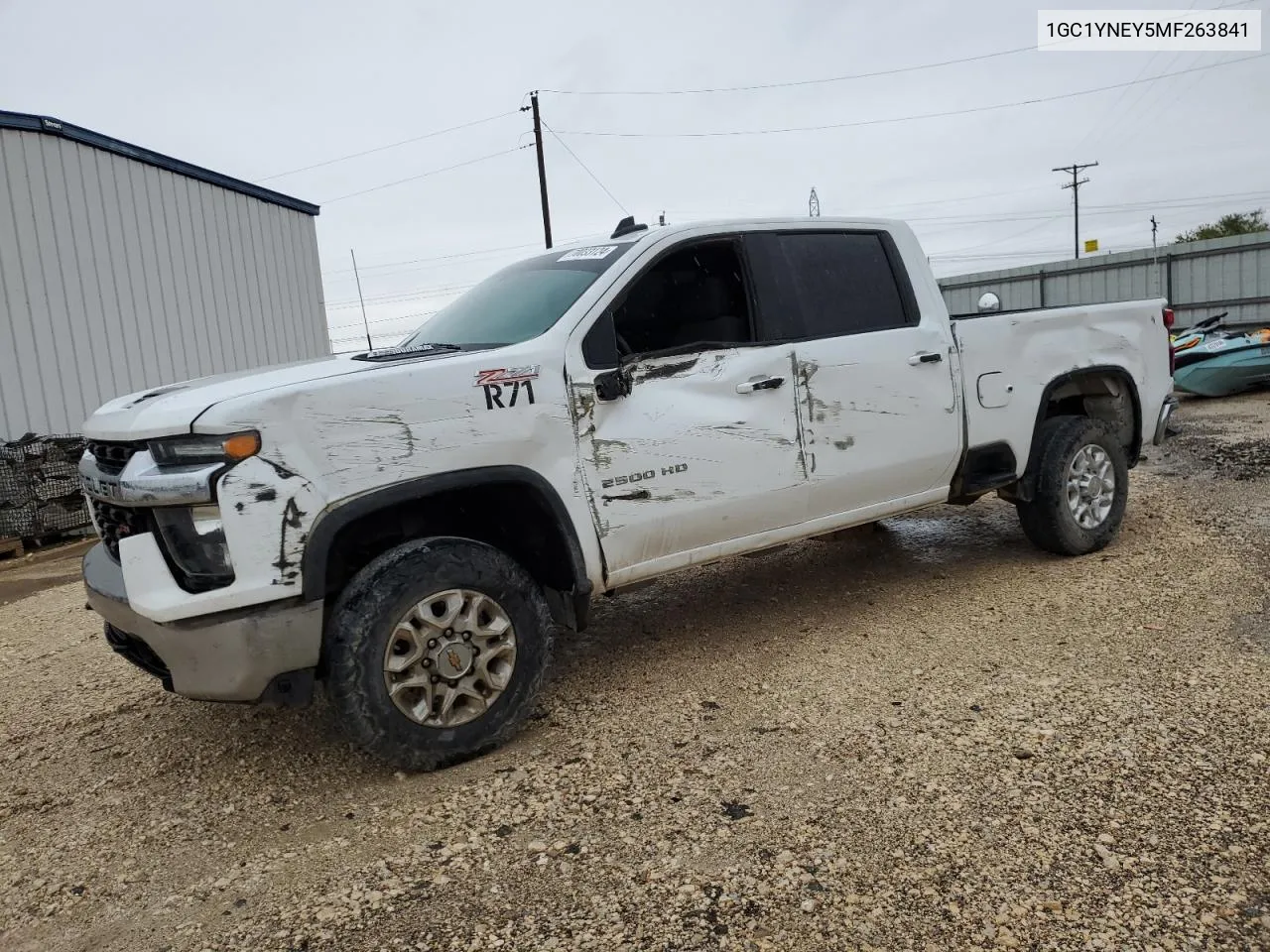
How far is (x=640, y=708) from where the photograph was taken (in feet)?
12.5

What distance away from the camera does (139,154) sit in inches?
420

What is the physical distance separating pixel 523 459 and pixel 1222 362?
12.4 metres

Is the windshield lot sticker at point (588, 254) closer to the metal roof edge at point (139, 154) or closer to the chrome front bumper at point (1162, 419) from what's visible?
the chrome front bumper at point (1162, 419)

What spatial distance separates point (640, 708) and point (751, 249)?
2.11 m

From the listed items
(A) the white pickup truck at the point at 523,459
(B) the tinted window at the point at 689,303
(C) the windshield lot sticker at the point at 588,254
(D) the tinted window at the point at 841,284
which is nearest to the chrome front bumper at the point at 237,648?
(A) the white pickup truck at the point at 523,459

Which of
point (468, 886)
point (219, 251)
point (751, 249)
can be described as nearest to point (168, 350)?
point (219, 251)

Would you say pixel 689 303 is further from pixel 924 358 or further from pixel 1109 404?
pixel 1109 404

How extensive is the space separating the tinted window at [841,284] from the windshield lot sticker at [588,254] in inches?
34.4

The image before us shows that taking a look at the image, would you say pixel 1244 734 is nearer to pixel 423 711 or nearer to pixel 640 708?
pixel 640 708

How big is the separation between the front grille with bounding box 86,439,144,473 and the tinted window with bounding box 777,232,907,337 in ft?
9.18

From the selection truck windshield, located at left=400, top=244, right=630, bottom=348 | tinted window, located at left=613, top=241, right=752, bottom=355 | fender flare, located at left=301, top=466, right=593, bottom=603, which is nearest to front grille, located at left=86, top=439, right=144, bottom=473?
fender flare, located at left=301, top=466, right=593, bottom=603

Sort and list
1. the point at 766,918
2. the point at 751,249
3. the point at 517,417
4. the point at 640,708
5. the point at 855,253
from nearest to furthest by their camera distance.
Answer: the point at 766,918 < the point at 517,417 < the point at 640,708 < the point at 751,249 < the point at 855,253

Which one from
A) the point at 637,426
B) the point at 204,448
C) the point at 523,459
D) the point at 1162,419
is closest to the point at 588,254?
the point at 637,426

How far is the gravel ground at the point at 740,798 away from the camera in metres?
2.41
